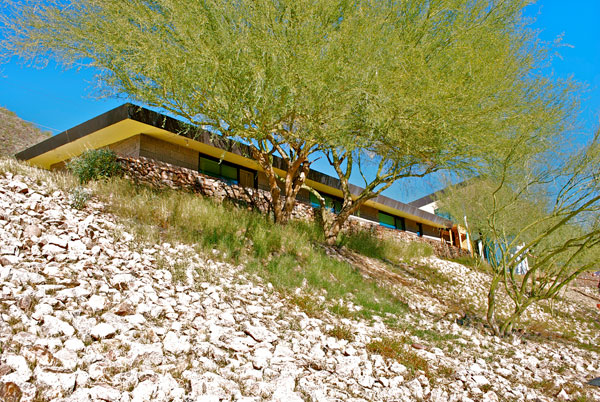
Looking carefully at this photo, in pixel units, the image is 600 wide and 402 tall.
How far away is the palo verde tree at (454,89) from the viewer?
7016 mm

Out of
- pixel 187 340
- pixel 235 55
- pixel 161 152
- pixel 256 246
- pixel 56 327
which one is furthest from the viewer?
pixel 161 152

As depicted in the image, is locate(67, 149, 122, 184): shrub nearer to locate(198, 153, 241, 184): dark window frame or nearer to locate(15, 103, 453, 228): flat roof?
locate(15, 103, 453, 228): flat roof

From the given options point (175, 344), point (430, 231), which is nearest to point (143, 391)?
point (175, 344)

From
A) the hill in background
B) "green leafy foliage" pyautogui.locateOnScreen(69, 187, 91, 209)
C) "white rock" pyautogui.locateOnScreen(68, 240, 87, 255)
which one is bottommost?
"white rock" pyautogui.locateOnScreen(68, 240, 87, 255)

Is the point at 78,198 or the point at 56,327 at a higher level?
the point at 78,198

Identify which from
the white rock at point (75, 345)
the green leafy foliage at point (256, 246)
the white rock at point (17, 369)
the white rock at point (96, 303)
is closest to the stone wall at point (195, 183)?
the green leafy foliage at point (256, 246)

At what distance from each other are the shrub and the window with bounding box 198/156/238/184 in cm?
436

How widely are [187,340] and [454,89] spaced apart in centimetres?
639

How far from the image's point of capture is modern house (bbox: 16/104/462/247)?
11.4 m

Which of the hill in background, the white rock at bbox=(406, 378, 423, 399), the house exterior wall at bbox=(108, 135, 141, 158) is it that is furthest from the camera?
the hill in background

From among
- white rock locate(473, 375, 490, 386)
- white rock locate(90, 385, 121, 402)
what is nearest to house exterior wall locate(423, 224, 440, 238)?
white rock locate(473, 375, 490, 386)

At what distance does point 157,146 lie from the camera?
1299 centimetres

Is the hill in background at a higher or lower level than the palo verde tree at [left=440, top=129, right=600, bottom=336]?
higher

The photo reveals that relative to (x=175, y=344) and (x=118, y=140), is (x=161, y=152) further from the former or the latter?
(x=175, y=344)
